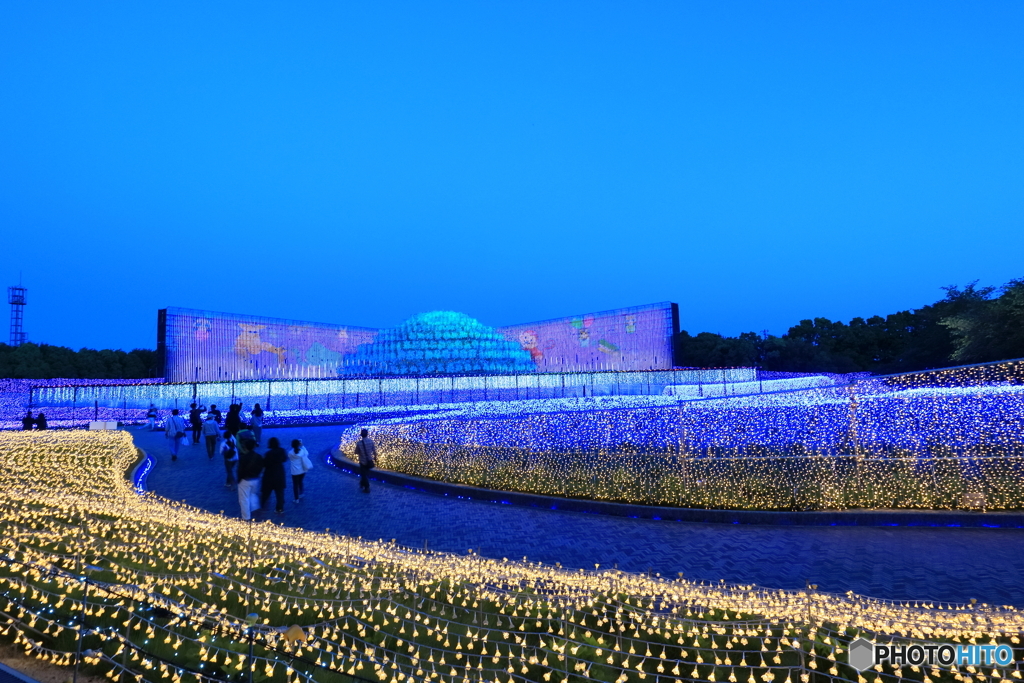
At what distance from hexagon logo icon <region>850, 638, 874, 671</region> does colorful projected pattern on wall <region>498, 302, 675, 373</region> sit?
43.8 m

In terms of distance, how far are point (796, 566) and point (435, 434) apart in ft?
24.7

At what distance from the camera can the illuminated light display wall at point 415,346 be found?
134 ft

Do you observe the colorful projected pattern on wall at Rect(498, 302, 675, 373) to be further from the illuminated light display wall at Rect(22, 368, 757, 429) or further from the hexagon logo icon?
the hexagon logo icon

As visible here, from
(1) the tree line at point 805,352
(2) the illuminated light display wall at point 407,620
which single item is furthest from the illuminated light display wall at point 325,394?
(2) the illuminated light display wall at point 407,620

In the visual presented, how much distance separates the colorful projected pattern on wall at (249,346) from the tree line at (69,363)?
270 inches

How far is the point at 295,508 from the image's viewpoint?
934 centimetres

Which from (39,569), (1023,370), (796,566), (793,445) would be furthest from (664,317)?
(39,569)

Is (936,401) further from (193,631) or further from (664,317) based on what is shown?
(664,317)

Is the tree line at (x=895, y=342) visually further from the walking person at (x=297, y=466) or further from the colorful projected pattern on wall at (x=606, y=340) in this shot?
the walking person at (x=297, y=466)

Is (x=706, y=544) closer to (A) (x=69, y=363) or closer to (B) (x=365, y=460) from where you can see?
(B) (x=365, y=460)

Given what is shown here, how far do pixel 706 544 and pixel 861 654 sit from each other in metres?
3.71

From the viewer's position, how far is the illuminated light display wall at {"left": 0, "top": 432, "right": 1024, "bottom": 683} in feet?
11.2

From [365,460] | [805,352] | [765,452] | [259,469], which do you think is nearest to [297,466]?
[365,460]

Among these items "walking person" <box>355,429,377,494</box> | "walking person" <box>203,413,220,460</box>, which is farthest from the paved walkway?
"walking person" <box>203,413,220,460</box>
